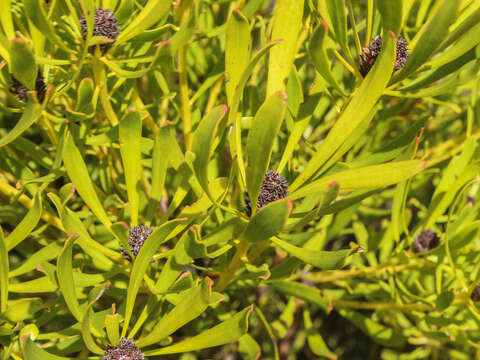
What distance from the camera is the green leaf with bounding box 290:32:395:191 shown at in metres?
0.40

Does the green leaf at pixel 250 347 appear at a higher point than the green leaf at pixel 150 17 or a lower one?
lower

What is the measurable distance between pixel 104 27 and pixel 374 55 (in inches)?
12.6

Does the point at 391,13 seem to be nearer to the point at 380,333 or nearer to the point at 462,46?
the point at 462,46

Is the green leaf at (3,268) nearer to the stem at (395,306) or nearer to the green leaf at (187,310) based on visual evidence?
the green leaf at (187,310)

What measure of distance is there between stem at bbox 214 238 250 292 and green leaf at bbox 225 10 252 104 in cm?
17

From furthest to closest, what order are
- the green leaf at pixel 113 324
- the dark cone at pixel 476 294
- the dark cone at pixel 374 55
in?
the dark cone at pixel 476 294, the dark cone at pixel 374 55, the green leaf at pixel 113 324

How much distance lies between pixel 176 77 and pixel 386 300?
2.19 ft

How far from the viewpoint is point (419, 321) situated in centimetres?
80

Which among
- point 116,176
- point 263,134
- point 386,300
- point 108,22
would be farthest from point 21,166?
point 386,300

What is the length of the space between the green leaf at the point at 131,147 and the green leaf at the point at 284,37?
15 centimetres

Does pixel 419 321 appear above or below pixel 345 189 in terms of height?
below

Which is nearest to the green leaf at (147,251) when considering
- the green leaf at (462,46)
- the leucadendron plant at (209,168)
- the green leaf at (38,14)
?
the leucadendron plant at (209,168)

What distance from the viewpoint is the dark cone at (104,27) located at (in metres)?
0.56

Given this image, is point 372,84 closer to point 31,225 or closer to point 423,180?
point 31,225
